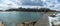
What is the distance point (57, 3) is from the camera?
43.7 inches

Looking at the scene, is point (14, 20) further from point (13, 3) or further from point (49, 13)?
point (49, 13)

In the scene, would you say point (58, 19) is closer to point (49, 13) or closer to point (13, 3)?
point (49, 13)

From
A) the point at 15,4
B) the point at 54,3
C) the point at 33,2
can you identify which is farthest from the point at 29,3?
the point at 54,3

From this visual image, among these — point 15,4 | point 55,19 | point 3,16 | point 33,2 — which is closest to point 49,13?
point 55,19

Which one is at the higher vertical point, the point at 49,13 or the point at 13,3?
the point at 13,3

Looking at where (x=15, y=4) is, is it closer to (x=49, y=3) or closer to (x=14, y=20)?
(x=14, y=20)

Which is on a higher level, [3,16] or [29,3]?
[29,3]

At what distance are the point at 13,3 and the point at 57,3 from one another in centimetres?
45

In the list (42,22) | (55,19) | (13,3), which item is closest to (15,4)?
(13,3)

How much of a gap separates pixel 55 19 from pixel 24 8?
0.33 meters

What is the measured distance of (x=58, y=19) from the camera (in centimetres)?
109

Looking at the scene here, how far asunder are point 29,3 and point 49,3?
0.21m

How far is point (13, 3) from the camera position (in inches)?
42.6

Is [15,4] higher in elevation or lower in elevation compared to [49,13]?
higher
